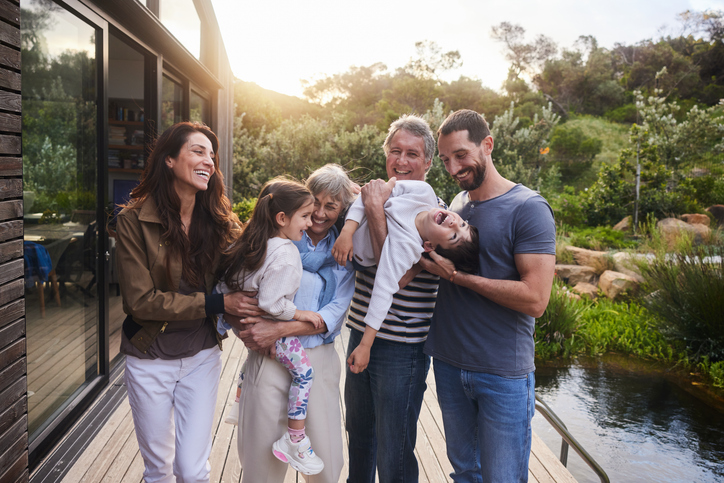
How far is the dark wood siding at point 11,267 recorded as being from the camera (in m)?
1.45

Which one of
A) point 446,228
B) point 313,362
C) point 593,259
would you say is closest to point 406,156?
point 446,228

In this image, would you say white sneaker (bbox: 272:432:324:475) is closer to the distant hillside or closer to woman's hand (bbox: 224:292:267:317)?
woman's hand (bbox: 224:292:267:317)

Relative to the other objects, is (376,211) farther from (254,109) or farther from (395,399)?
(254,109)

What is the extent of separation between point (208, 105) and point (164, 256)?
19.0 ft

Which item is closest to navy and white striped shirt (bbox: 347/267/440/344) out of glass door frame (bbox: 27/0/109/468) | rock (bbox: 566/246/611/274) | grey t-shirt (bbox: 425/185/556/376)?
grey t-shirt (bbox: 425/185/556/376)

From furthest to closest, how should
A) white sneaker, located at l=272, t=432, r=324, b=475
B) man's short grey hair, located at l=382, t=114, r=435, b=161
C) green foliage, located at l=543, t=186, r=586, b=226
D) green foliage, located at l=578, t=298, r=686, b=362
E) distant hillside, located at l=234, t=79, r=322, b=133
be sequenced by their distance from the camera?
distant hillside, located at l=234, t=79, r=322, b=133 < green foliage, located at l=543, t=186, r=586, b=226 < green foliage, located at l=578, t=298, r=686, b=362 < man's short grey hair, located at l=382, t=114, r=435, b=161 < white sneaker, located at l=272, t=432, r=324, b=475

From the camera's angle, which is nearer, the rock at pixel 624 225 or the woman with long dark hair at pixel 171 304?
the woman with long dark hair at pixel 171 304

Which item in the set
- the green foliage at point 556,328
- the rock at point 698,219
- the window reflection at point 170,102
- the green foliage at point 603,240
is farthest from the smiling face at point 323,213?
the rock at point 698,219

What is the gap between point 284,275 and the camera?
1.53 m

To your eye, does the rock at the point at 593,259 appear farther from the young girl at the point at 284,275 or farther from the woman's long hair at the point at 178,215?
the woman's long hair at the point at 178,215

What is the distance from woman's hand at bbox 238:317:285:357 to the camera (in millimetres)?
1556

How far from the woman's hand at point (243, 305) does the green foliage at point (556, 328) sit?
4440 millimetres

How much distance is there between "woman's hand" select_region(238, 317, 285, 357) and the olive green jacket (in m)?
0.16

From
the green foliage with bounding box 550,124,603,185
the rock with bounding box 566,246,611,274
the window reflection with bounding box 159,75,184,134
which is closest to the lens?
the window reflection with bounding box 159,75,184,134
